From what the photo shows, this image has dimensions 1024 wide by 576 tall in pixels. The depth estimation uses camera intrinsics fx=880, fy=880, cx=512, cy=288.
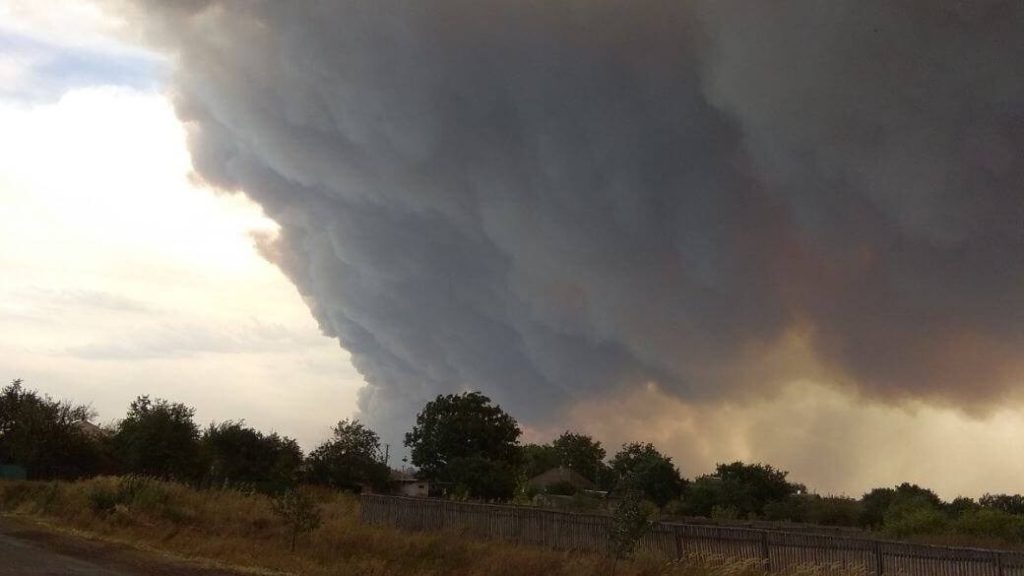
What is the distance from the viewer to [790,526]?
47.2 m

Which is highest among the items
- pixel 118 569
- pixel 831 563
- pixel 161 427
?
pixel 161 427

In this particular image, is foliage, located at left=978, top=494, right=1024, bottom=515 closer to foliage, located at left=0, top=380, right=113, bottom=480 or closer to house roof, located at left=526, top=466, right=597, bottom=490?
house roof, located at left=526, top=466, right=597, bottom=490

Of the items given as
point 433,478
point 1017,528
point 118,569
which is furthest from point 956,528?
point 118,569

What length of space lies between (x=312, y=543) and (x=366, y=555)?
3682mm

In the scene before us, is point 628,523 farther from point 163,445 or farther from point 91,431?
point 91,431

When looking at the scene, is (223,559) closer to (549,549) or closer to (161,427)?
(549,549)

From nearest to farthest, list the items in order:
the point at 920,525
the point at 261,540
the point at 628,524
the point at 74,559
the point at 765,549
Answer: the point at 74,559, the point at 628,524, the point at 765,549, the point at 261,540, the point at 920,525

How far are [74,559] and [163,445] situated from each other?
122 feet

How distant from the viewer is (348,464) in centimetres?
6838

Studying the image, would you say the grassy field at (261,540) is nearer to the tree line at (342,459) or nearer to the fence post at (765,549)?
the fence post at (765,549)

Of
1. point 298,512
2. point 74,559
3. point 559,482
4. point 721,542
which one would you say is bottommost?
point 74,559

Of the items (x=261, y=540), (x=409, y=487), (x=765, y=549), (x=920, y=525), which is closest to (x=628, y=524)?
(x=765, y=549)

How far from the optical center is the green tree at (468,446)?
65375mm

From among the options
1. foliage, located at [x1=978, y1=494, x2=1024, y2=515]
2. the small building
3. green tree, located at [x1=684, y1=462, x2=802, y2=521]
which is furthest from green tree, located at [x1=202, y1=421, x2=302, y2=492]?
foliage, located at [x1=978, y1=494, x2=1024, y2=515]
